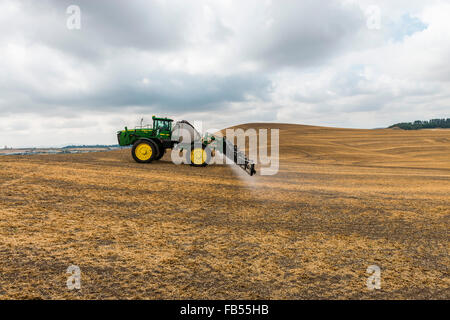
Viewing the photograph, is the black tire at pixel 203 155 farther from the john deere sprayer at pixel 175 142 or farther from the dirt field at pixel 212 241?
the dirt field at pixel 212 241

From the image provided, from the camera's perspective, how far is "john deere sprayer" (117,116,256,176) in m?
15.4

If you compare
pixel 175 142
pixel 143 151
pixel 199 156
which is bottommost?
pixel 199 156

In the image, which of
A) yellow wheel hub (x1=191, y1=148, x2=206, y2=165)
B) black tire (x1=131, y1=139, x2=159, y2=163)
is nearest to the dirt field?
yellow wheel hub (x1=191, y1=148, x2=206, y2=165)

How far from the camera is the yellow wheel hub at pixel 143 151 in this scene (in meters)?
15.6

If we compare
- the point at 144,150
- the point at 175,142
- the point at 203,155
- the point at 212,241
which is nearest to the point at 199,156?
the point at 203,155

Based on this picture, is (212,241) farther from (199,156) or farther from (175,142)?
(175,142)

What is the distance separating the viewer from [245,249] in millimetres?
4801

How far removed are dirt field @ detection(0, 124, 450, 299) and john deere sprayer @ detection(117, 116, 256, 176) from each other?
230 inches

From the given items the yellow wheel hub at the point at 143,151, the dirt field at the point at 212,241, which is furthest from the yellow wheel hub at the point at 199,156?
the dirt field at the point at 212,241

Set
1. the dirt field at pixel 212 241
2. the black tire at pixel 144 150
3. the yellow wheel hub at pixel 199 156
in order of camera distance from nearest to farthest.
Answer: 1. the dirt field at pixel 212 241
2. the yellow wheel hub at pixel 199 156
3. the black tire at pixel 144 150

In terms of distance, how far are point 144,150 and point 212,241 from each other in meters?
11.6

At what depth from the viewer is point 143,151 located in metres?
15.7

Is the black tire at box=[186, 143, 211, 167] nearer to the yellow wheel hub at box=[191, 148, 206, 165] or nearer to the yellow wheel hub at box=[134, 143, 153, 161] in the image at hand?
the yellow wheel hub at box=[191, 148, 206, 165]
